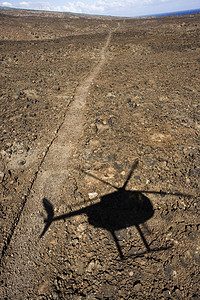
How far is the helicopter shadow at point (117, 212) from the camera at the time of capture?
18.9 feet

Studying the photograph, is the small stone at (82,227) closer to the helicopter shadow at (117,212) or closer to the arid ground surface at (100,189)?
the arid ground surface at (100,189)

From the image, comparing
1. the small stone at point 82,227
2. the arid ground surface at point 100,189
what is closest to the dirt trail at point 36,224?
the arid ground surface at point 100,189

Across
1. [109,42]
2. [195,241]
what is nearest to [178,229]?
[195,241]

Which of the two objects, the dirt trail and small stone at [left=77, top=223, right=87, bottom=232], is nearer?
the dirt trail

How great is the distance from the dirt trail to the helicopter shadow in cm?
31

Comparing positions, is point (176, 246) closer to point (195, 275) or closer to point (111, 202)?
point (195, 275)

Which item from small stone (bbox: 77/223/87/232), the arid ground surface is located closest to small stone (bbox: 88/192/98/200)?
the arid ground surface

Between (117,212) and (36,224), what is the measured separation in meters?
→ 2.57

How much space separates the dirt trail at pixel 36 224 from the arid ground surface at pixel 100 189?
3 cm

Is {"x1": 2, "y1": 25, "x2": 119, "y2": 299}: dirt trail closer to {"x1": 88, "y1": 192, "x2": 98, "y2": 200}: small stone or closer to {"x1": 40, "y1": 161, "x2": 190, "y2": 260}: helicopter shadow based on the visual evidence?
{"x1": 40, "y1": 161, "x2": 190, "y2": 260}: helicopter shadow

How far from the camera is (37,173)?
7598 millimetres

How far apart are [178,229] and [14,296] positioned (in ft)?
15.1

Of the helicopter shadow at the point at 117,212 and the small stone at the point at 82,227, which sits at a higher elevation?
the helicopter shadow at the point at 117,212

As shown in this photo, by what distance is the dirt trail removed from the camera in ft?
16.0
